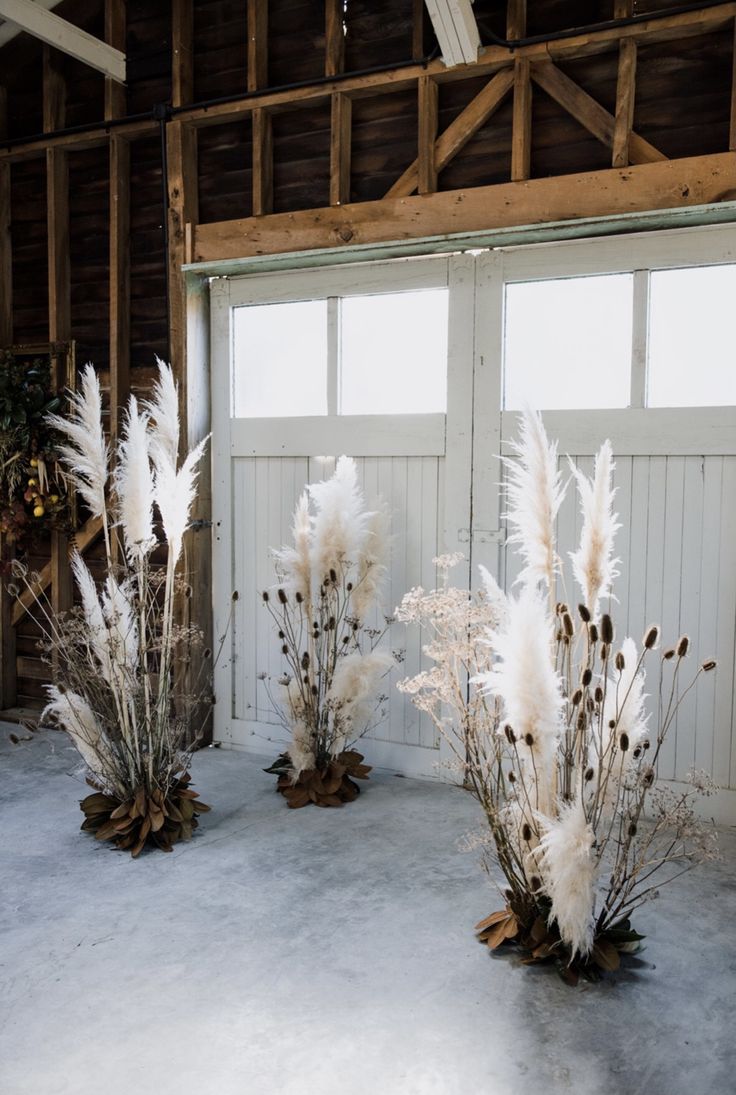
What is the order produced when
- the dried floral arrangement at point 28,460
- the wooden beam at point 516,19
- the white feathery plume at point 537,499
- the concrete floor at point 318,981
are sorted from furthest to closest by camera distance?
the dried floral arrangement at point 28,460 → the wooden beam at point 516,19 → the white feathery plume at point 537,499 → the concrete floor at point 318,981

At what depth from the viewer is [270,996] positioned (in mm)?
2213

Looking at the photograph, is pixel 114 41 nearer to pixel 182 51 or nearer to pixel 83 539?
pixel 182 51

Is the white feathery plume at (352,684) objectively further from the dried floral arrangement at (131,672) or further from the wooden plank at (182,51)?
the wooden plank at (182,51)

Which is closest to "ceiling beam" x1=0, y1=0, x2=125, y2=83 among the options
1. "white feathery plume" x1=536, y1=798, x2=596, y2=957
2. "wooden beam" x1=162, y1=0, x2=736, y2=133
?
"wooden beam" x1=162, y1=0, x2=736, y2=133

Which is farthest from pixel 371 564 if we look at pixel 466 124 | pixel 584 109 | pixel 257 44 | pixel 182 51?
pixel 182 51

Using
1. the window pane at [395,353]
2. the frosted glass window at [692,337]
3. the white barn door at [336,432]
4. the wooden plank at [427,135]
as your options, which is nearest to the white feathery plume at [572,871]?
the white barn door at [336,432]

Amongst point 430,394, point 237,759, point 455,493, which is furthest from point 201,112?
point 237,759

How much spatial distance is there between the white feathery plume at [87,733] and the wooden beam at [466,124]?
2343 mm

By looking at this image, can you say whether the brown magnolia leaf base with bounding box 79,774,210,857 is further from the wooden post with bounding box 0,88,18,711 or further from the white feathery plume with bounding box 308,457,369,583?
the wooden post with bounding box 0,88,18,711

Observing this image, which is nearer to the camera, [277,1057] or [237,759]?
[277,1057]

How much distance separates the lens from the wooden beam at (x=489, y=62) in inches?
120

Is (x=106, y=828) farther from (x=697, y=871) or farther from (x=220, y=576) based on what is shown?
(x=697, y=871)

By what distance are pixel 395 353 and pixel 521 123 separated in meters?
1.01

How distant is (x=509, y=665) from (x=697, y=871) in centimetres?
147
